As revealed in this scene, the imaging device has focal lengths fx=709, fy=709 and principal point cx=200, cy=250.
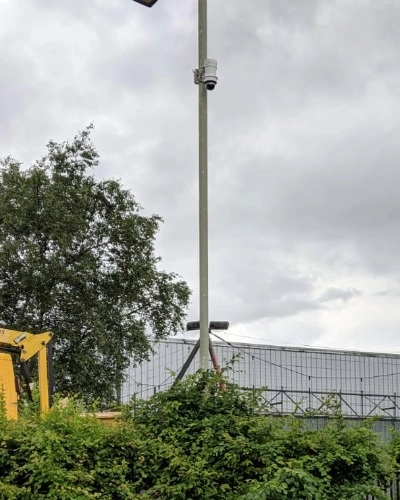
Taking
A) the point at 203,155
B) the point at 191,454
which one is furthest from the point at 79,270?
the point at 191,454

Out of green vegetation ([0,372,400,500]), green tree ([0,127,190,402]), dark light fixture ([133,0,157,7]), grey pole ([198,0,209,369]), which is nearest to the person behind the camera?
green vegetation ([0,372,400,500])

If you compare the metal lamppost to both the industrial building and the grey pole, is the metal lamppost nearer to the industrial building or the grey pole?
the grey pole

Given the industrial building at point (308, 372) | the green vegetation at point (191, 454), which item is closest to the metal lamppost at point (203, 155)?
the green vegetation at point (191, 454)

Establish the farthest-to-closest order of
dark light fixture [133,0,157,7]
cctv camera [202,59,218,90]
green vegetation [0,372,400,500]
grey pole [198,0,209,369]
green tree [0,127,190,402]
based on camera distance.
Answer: green tree [0,127,190,402]
dark light fixture [133,0,157,7]
cctv camera [202,59,218,90]
grey pole [198,0,209,369]
green vegetation [0,372,400,500]

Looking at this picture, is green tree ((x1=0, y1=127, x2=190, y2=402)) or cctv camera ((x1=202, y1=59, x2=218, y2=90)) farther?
green tree ((x1=0, y1=127, x2=190, y2=402))

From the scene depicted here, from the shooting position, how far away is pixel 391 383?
31203 mm

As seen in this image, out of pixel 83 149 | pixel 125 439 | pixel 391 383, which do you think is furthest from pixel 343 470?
pixel 391 383

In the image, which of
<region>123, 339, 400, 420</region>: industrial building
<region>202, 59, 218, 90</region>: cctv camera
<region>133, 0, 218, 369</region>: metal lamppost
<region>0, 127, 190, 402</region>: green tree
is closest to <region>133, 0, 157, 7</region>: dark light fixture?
<region>133, 0, 218, 369</region>: metal lamppost

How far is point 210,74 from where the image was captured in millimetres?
9734

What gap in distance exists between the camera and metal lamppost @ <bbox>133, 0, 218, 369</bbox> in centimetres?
929

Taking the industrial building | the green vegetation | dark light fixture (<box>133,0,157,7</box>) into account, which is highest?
dark light fixture (<box>133,0,157,7</box>)

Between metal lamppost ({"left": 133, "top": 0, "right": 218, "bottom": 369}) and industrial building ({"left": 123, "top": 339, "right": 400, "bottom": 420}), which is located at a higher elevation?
metal lamppost ({"left": 133, "top": 0, "right": 218, "bottom": 369})

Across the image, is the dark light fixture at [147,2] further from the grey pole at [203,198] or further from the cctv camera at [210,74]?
the cctv camera at [210,74]

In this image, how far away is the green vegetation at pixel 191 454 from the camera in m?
6.43
